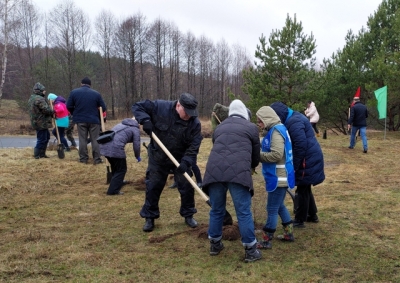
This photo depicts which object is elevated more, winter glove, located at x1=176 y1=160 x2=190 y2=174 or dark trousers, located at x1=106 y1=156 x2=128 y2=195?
winter glove, located at x1=176 y1=160 x2=190 y2=174

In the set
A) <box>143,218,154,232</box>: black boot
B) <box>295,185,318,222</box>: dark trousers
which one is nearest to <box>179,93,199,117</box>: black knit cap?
<box>143,218,154,232</box>: black boot

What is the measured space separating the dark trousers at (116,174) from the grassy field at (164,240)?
0.18 m

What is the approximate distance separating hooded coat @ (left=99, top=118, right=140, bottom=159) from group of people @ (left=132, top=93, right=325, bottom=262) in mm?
1781

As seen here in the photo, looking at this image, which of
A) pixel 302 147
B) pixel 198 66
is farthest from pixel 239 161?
pixel 198 66

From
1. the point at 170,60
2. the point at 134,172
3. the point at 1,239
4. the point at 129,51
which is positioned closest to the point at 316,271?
the point at 1,239

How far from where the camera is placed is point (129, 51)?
A: 38156 millimetres

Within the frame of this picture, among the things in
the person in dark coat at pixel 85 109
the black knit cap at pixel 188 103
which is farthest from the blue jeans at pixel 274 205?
the person in dark coat at pixel 85 109

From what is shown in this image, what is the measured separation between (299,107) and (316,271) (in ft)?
48.4

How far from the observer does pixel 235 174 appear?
349cm

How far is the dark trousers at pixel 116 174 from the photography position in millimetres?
6387

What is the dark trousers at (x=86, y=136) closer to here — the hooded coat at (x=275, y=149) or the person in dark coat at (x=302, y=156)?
the person in dark coat at (x=302, y=156)

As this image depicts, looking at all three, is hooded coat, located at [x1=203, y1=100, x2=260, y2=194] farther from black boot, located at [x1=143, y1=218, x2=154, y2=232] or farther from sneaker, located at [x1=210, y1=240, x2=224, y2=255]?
black boot, located at [x1=143, y1=218, x2=154, y2=232]

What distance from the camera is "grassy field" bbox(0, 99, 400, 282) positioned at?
10.9ft

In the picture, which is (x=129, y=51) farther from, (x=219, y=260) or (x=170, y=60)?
(x=219, y=260)
